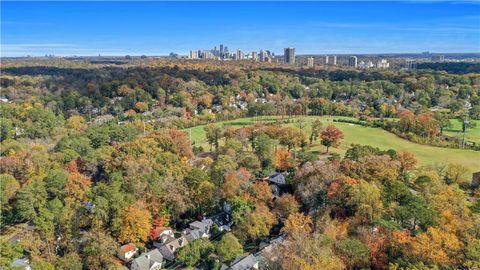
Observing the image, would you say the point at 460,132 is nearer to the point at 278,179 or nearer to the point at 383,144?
the point at 383,144

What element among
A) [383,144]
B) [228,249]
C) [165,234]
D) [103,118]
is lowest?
[165,234]

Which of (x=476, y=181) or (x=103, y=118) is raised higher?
(x=103, y=118)

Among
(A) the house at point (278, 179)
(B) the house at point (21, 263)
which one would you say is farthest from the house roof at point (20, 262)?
(A) the house at point (278, 179)

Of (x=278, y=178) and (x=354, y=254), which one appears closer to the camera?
(x=354, y=254)

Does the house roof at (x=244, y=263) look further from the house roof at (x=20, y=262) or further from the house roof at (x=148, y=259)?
the house roof at (x=20, y=262)

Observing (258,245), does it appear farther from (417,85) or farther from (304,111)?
(417,85)

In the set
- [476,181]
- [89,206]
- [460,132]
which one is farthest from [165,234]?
[460,132]
